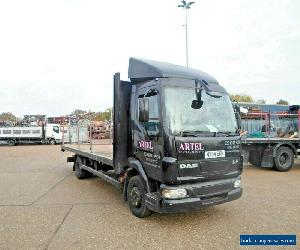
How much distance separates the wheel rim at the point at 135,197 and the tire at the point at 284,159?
7230 millimetres

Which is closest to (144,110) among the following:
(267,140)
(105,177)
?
(105,177)

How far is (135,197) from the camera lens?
19.4 ft

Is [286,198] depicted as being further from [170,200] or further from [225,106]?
[170,200]

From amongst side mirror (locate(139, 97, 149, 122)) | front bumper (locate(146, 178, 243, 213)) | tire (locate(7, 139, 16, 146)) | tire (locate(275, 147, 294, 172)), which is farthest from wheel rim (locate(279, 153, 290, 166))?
tire (locate(7, 139, 16, 146))

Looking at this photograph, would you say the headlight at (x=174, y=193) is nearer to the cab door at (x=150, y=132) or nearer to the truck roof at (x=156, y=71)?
the cab door at (x=150, y=132)

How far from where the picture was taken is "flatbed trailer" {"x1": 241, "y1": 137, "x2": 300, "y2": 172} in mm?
11359

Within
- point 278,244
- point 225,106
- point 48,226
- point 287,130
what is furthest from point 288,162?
Result: point 48,226

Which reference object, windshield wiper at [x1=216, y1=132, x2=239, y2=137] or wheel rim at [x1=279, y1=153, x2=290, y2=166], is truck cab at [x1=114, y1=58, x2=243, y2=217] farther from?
wheel rim at [x1=279, y1=153, x2=290, y2=166]

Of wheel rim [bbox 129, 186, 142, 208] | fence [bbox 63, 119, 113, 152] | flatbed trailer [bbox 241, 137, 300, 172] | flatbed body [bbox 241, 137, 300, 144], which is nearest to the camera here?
wheel rim [bbox 129, 186, 142, 208]

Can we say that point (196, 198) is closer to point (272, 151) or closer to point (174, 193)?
point (174, 193)

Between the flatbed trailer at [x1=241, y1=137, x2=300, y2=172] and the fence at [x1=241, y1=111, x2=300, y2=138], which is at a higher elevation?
the fence at [x1=241, y1=111, x2=300, y2=138]

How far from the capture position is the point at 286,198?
291 inches

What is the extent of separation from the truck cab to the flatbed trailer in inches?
226

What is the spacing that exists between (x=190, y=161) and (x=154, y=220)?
4.57ft
